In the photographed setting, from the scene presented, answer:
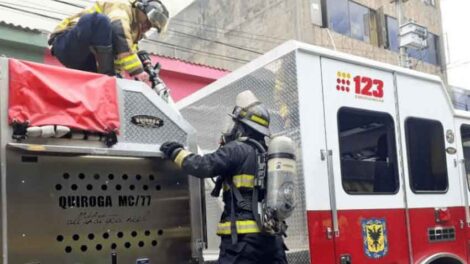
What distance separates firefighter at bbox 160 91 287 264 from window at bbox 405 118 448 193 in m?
1.55

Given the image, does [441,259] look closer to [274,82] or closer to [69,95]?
[274,82]

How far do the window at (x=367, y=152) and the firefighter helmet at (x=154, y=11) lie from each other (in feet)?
4.81

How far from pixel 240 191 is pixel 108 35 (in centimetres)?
128

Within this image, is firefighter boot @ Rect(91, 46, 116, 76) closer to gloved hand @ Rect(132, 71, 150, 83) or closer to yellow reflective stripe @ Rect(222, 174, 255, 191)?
gloved hand @ Rect(132, 71, 150, 83)

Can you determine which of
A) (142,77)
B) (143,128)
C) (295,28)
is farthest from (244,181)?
(295,28)

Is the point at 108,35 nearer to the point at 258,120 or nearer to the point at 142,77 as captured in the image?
the point at 142,77

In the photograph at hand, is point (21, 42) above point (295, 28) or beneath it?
beneath

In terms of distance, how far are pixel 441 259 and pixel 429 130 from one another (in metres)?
1.10

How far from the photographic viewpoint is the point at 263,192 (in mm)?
3479

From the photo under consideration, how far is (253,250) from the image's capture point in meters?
3.38

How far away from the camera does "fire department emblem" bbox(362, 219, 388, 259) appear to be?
3984mm

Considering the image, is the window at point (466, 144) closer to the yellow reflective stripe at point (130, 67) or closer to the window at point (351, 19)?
the yellow reflective stripe at point (130, 67)

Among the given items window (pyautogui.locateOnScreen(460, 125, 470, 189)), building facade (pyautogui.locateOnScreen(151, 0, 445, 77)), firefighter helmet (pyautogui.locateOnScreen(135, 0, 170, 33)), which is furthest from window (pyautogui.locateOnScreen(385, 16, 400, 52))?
firefighter helmet (pyautogui.locateOnScreen(135, 0, 170, 33))

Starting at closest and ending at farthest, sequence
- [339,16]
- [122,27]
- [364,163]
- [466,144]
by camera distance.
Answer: [122,27] < [364,163] < [466,144] < [339,16]
